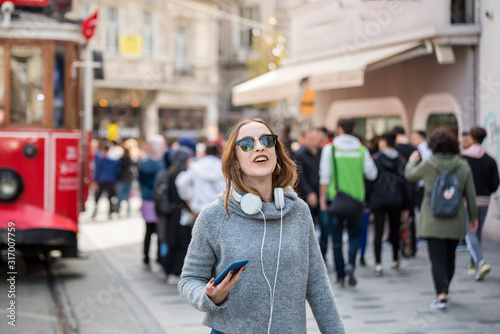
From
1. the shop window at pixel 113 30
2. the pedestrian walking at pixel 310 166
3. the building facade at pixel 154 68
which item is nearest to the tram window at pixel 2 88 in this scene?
the pedestrian walking at pixel 310 166

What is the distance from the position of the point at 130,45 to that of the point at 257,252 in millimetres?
32137

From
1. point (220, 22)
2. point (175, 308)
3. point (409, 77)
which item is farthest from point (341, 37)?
point (220, 22)

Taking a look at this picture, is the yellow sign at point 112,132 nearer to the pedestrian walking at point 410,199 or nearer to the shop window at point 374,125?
the shop window at point 374,125

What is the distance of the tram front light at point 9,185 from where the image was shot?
29.8 ft

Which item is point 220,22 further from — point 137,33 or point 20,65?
point 20,65

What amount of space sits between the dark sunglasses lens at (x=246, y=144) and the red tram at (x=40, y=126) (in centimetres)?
609

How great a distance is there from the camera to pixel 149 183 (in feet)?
35.0

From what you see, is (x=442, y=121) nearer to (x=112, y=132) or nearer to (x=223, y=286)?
(x=223, y=286)

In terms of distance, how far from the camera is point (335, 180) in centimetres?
873

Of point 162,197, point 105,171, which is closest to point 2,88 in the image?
point 162,197

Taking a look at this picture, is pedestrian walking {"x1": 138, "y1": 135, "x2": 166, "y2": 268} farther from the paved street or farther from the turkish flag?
the turkish flag

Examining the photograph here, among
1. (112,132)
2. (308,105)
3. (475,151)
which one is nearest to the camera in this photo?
(475,151)

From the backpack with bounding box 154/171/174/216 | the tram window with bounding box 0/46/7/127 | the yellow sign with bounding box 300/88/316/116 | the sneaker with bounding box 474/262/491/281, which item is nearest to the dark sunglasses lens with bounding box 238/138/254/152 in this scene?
the backpack with bounding box 154/171/174/216

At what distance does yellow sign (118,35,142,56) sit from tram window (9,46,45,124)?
82.8ft
